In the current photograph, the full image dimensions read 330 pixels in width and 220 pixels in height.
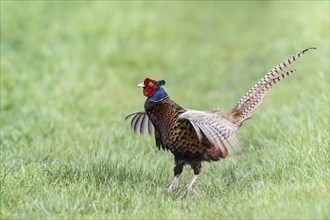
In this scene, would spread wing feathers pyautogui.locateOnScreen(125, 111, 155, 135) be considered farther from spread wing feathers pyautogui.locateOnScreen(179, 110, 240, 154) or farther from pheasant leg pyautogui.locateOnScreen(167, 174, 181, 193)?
spread wing feathers pyautogui.locateOnScreen(179, 110, 240, 154)

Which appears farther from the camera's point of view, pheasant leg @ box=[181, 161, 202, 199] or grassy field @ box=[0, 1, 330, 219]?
pheasant leg @ box=[181, 161, 202, 199]

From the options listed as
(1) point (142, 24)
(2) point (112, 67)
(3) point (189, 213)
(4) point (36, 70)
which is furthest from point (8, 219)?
(1) point (142, 24)

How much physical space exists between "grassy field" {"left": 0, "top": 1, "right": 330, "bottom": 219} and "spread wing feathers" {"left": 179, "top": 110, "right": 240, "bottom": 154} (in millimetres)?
381

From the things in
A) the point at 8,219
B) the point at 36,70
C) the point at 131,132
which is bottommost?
the point at 8,219

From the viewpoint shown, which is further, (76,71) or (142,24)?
(142,24)

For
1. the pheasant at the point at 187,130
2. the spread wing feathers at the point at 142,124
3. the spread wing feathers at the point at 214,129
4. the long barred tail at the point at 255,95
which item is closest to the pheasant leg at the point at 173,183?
the pheasant at the point at 187,130

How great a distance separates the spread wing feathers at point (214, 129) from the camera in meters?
5.32

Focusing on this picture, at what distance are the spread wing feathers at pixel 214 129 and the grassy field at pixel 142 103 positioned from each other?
0.38 m

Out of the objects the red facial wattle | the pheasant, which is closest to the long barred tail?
the pheasant

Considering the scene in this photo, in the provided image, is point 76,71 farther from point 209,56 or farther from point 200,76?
point 209,56

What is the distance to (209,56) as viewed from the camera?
42.3ft

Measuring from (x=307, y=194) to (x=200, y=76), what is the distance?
22.2 feet

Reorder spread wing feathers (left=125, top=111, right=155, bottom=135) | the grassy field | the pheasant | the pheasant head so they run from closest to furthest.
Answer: the grassy field → the pheasant → the pheasant head → spread wing feathers (left=125, top=111, right=155, bottom=135)

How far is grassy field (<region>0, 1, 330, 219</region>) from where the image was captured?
5219 mm
